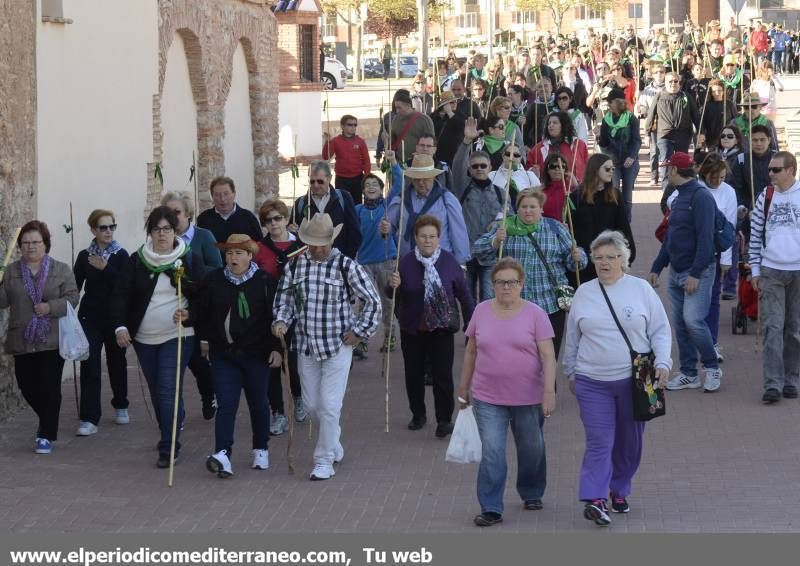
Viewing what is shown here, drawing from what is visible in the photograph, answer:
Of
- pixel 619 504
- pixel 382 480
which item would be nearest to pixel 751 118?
pixel 382 480

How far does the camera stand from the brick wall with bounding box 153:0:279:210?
54.9 ft

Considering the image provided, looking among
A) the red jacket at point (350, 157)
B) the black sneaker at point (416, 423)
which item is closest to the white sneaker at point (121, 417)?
the black sneaker at point (416, 423)

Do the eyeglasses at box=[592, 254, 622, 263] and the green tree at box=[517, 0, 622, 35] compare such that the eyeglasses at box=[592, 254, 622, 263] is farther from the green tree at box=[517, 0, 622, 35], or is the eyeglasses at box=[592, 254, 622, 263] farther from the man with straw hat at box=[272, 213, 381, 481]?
the green tree at box=[517, 0, 622, 35]

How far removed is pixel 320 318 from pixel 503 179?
15.2ft

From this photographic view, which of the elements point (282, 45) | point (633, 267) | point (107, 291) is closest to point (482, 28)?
point (282, 45)

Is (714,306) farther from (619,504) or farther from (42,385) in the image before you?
(42,385)

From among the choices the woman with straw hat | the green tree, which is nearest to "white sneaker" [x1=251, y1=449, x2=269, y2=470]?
the woman with straw hat

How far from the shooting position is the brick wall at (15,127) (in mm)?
11445

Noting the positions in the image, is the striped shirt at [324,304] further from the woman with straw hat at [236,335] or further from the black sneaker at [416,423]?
the black sneaker at [416,423]

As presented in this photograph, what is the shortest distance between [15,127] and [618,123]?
32.7 feet

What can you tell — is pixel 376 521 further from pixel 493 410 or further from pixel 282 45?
pixel 282 45

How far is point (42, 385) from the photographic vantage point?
34.3 ft

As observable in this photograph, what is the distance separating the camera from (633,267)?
17891 mm

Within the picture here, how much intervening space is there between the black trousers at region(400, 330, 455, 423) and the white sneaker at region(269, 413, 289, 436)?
2.99ft
